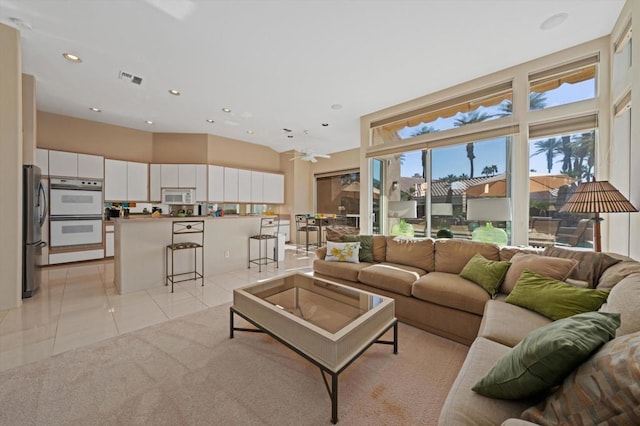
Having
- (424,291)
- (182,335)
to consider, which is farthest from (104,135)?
(424,291)

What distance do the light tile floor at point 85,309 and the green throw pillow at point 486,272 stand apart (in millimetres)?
2960

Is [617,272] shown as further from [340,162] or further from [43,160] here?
[43,160]

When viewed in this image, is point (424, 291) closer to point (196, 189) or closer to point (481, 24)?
point (481, 24)

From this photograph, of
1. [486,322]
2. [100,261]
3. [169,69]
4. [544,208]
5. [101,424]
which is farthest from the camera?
[100,261]

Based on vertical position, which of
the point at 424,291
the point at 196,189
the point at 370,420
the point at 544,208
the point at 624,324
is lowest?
the point at 370,420

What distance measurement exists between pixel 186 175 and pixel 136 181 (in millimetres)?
1091

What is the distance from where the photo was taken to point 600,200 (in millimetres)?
2006

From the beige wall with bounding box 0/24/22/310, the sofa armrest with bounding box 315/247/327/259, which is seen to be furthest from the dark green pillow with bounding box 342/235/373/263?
the beige wall with bounding box 0/24/22/310

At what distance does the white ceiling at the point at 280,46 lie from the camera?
2.32 m

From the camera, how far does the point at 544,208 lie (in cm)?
310

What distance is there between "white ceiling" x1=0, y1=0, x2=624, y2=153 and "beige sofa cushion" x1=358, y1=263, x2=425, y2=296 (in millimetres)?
2634

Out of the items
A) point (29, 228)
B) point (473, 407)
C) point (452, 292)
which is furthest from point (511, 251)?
point (29, 228)

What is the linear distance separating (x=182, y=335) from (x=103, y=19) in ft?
10.7

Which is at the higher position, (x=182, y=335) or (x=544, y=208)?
(x=544, y=208)
